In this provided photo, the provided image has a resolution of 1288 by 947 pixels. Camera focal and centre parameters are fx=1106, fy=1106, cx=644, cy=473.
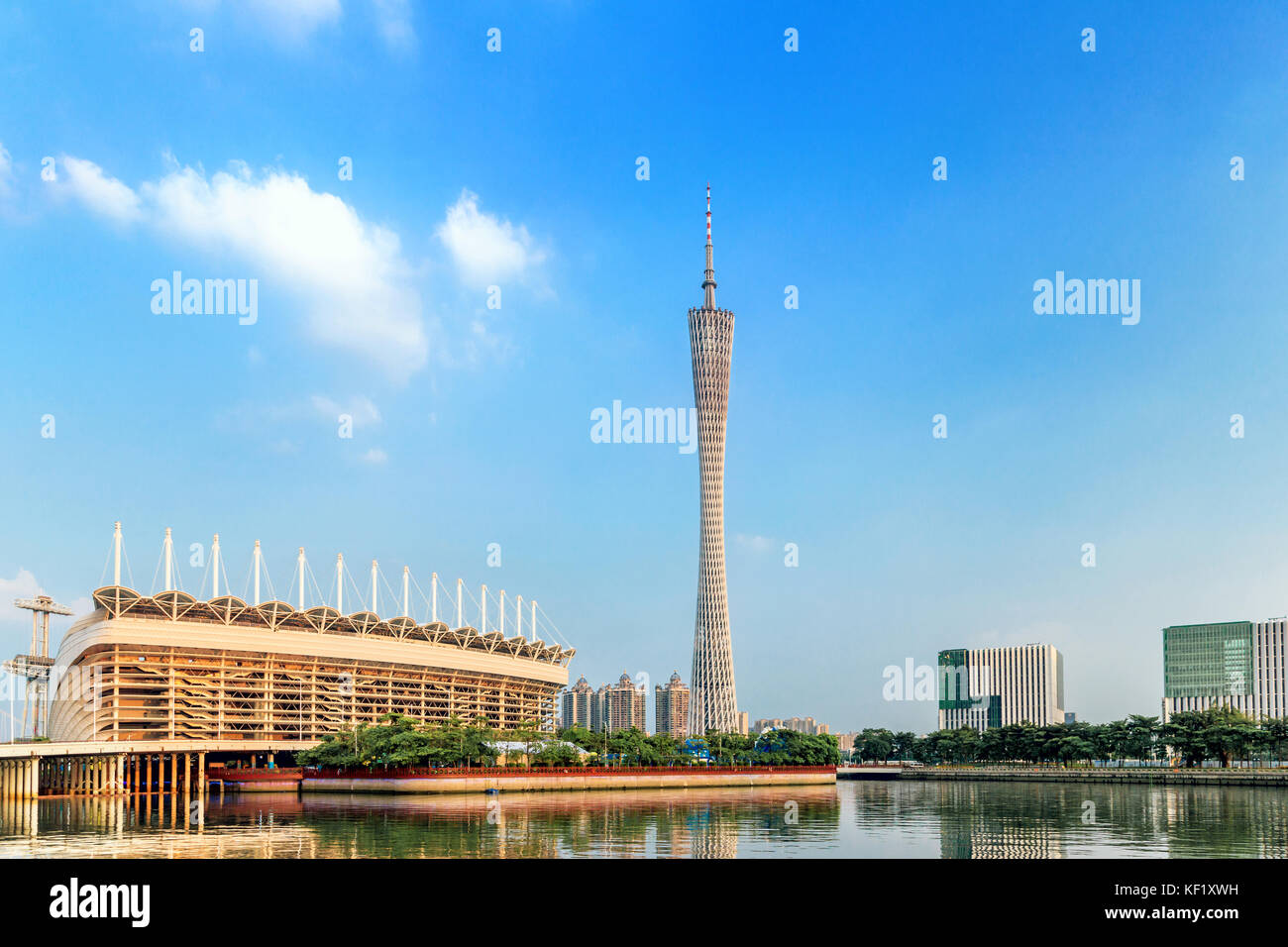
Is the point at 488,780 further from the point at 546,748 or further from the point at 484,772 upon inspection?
the point at 546,748

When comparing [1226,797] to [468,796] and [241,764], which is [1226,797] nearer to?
[468,796]

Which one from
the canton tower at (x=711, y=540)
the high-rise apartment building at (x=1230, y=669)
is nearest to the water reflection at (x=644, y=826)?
the canton tower at (x=711, y=540)

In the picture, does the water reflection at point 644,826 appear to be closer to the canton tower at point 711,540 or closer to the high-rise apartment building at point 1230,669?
the canton tower at point 711,540

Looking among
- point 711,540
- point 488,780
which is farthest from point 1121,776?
point 488,780

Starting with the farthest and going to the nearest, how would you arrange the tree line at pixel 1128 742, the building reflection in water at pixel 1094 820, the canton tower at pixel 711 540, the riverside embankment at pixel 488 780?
the canton tower at pixel 711 540, the tree line at pixel 1128 742, the riverside embankment at pixel 488 780, the building reflection in water at pixel 1094 820

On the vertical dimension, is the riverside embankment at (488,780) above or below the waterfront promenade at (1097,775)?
above
